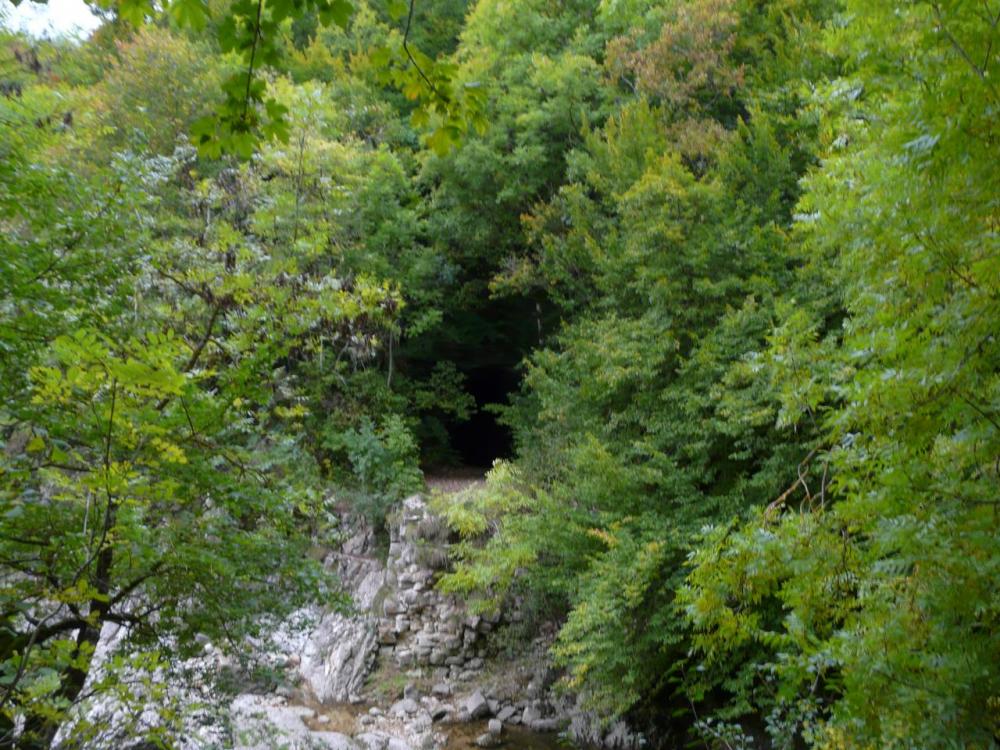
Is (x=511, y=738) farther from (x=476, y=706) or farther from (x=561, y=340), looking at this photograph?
(x=561, y=340)

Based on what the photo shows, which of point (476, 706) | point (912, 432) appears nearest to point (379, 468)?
point (476, 706)

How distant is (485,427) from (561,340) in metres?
7.64

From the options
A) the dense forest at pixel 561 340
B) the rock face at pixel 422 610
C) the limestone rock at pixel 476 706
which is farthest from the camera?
the rock face at pixel 422 610

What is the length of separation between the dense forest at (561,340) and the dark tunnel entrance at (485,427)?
0.47 feet

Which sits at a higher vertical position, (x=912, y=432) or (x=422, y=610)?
(x=912, y=432)

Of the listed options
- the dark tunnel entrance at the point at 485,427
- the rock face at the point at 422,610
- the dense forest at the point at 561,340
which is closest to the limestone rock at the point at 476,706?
the rock face at the point at 422,610

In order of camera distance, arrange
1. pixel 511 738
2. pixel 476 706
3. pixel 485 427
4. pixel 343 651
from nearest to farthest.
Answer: pixel 511 738
pixel 476 706
pixel 343 651
pixel 485 427

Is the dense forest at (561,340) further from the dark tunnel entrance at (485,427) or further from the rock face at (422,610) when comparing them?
the rock face at (422,610)

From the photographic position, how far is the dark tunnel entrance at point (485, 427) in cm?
1689

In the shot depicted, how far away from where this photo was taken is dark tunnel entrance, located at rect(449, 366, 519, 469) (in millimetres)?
16891

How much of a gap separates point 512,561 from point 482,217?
7.20 meters

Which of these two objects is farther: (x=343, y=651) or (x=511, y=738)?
(x=343, y=651)

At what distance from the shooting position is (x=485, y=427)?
17.9 metres

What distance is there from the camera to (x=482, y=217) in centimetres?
1338
